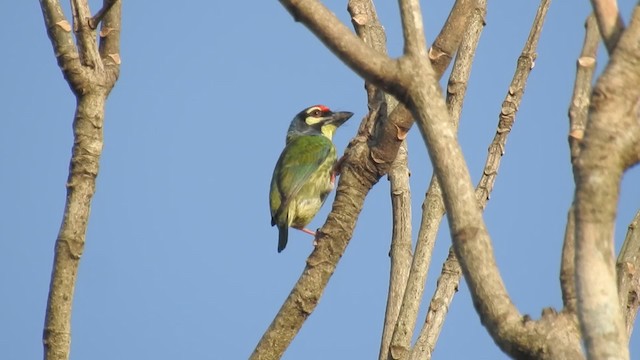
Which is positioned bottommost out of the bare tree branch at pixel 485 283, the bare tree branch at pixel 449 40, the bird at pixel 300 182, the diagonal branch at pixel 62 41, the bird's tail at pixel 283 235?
the bare tree branch at pixel 485 283

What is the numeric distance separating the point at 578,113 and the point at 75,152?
1977 mm

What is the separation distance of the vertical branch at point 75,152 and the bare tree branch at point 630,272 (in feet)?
7.30

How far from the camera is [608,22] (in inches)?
97.0

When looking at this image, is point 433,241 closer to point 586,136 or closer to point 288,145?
point 586,136

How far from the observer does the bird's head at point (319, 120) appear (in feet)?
30.0

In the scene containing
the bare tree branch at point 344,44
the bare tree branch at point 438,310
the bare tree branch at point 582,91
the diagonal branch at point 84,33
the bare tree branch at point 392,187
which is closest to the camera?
the bare tree branch at point 344,44

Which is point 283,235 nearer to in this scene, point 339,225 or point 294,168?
point 294,168

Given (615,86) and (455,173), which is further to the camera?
(455,173)

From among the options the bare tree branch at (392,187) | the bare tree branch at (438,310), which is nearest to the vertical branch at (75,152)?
the bare tree branch at (392,187)

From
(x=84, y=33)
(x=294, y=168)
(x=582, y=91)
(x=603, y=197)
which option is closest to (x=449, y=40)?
(x=582, y=91)

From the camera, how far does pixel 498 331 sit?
245 centimetres

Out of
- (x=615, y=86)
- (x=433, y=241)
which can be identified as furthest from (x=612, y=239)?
(x=433, y=241)

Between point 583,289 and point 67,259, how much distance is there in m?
2.08

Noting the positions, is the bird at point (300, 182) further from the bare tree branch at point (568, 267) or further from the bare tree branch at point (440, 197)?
the bare tree branch at point (568, 267)
